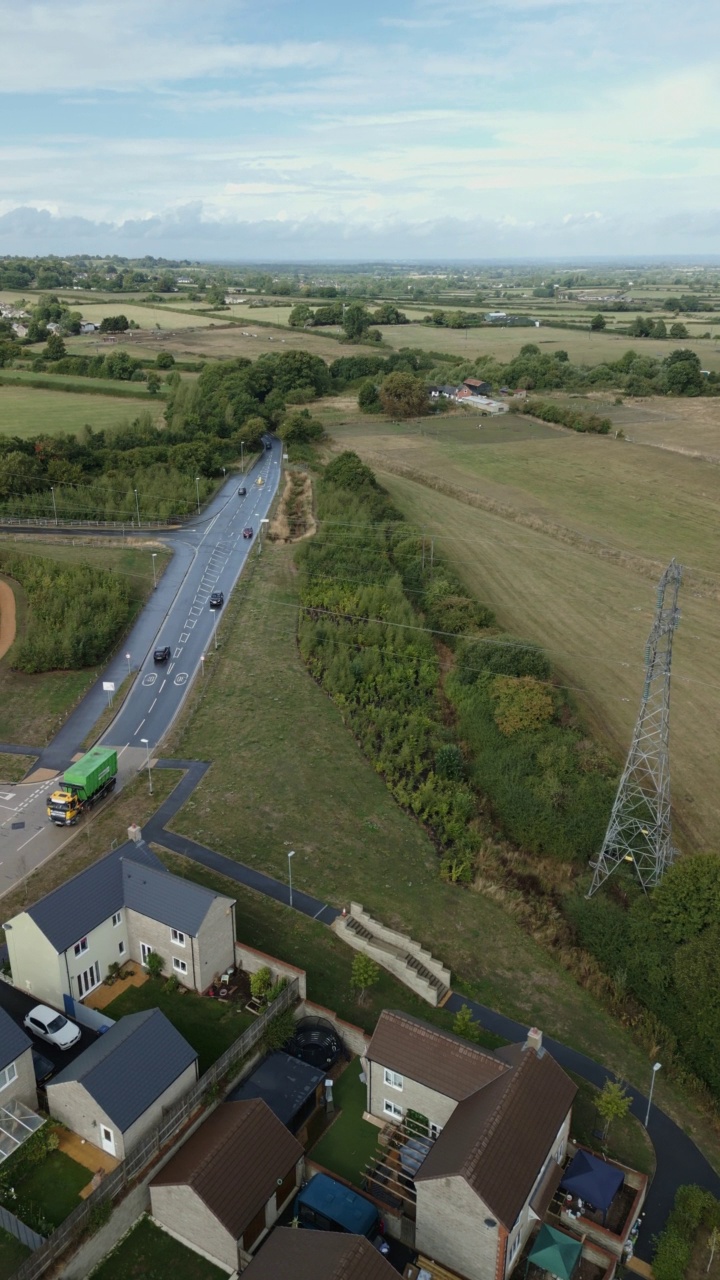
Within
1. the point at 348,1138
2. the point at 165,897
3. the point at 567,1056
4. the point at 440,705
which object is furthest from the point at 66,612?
the point at 567,1056

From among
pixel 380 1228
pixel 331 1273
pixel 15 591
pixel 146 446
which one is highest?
pixel 146 446

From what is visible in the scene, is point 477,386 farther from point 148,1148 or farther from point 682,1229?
point 148,1148

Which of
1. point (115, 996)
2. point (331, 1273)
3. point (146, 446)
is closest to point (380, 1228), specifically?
point (331, 1273)

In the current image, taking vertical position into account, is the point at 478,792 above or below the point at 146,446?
below

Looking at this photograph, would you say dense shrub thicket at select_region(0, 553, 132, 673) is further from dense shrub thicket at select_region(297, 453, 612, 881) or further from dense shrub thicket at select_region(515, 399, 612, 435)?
dense shrub thicket at select_region(515, 399, 612, 435)

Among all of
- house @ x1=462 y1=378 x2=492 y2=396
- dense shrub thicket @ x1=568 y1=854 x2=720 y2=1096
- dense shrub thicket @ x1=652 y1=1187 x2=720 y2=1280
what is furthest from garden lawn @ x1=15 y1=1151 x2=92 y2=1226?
house @ x1=462 y1=378 x2=492 y2=396

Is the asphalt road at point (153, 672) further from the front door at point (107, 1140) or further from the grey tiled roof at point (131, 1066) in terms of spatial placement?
A: the front door at point (107, 1140)

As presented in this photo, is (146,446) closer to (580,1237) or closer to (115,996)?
(115,996)
